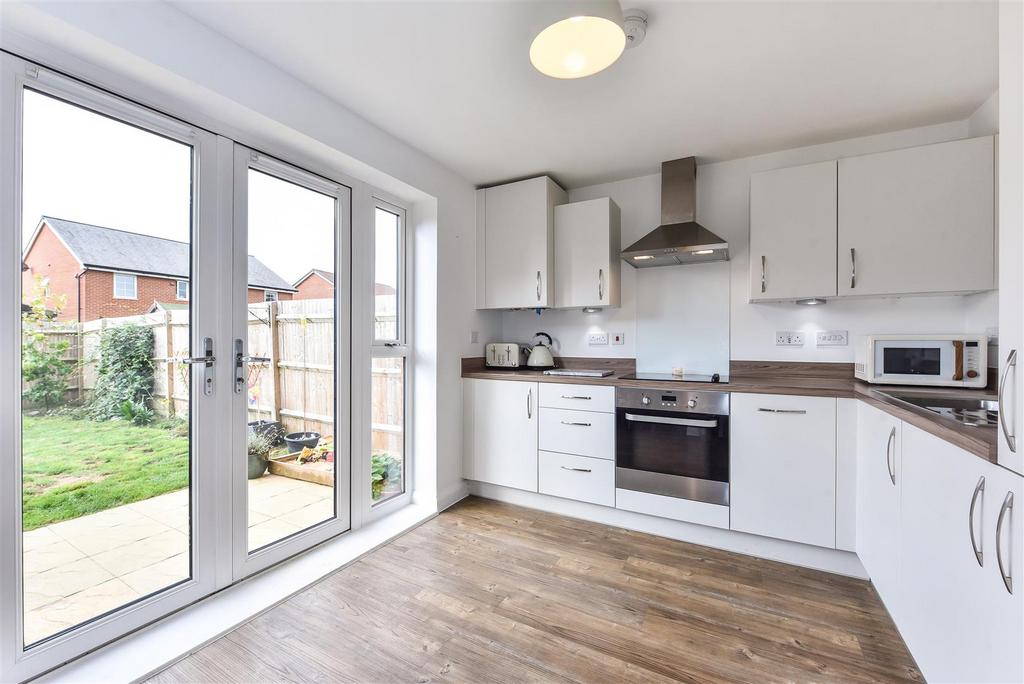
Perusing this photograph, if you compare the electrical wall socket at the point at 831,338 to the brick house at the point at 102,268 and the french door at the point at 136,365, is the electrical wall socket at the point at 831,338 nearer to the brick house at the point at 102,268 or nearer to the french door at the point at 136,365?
the french door at the point at 136,365

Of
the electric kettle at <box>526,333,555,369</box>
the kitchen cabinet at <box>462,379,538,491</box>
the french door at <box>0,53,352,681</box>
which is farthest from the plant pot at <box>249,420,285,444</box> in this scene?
the electric kettle at <box>526,333,555,369</box>

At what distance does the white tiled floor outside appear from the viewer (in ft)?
4.71

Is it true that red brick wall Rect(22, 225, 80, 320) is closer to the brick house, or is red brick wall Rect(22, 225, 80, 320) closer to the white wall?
the brick house

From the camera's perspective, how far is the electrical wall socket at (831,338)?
2.62m

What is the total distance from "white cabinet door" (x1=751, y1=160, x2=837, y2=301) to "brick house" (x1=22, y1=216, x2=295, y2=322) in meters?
2.97

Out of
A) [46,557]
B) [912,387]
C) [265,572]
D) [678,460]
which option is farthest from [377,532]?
[912,387]

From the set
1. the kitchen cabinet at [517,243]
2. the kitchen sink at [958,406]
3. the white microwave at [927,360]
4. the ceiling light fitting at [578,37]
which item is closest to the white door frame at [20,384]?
the ceiling light fitting at [578,37]

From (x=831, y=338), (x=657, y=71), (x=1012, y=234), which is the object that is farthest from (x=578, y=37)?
(x=831, y=338)

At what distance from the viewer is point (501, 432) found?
10.1 feet

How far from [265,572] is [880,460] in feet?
9.44

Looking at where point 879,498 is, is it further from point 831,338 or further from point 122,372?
point 122,372

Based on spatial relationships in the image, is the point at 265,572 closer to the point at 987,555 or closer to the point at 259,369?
the point at 259,369

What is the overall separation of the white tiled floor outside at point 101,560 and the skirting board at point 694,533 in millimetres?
1941

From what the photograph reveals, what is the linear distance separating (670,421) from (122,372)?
2.62 metres
